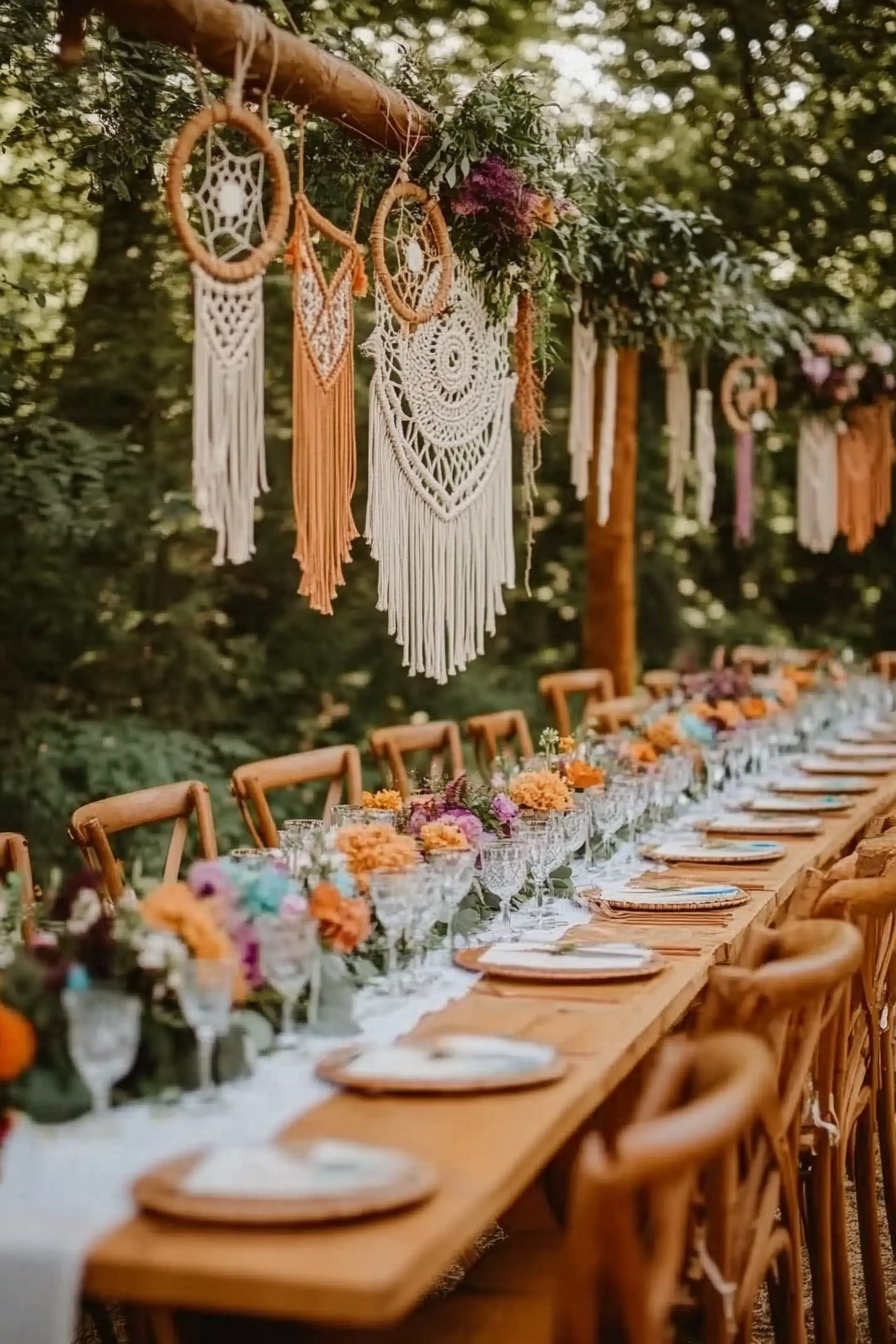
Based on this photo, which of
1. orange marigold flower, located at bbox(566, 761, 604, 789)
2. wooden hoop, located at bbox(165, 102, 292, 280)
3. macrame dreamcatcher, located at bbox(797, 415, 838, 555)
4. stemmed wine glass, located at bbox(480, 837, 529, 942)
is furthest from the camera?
macrame dreamcatcher, located at bbox(797, 415, 838, 555)

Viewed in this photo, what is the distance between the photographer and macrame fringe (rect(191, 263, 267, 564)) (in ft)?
9.78

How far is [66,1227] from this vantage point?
5.37 feet

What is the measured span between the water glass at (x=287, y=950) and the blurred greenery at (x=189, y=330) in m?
3.17

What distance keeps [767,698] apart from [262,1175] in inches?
182

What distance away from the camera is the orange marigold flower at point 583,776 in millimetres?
3855

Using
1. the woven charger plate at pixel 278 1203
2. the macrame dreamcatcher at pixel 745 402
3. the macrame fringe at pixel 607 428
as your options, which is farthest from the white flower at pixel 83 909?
the macrame dreamcatcher at pixel 745 402

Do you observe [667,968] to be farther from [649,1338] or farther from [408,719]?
[408,719]

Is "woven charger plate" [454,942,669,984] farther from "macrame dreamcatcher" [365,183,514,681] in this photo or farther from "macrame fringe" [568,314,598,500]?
"macrame fringe" [568,314,598,500]

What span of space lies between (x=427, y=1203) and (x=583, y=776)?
2232mm

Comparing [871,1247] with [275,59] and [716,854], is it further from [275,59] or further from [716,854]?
[275,59]

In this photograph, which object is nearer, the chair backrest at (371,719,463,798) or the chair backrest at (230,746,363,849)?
the chair backrest at (230,746,363,849)

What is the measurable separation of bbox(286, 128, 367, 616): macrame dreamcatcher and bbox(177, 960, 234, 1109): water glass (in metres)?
1.53

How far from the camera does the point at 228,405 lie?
3039mm

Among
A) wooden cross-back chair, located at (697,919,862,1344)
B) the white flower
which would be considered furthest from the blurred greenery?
wooden cross-back chair, located at (697,919,862,1344)
